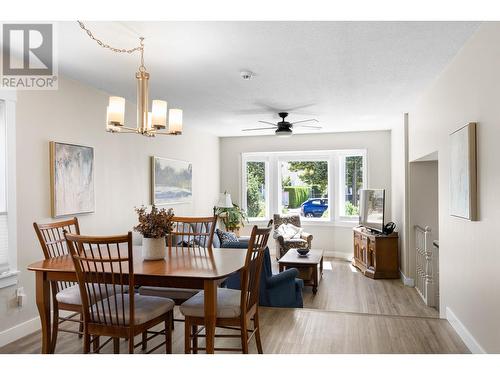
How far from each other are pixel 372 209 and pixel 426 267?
201 centimetres

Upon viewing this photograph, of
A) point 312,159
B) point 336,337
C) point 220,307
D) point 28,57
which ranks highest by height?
point 28,57

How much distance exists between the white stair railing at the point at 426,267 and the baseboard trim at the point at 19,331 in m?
4.38

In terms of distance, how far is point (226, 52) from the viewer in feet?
10.7

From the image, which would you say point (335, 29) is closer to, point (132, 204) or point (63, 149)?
point (63, 149)

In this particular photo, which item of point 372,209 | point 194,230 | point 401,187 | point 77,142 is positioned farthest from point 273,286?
point 372,209

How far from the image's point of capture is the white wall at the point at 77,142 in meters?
3.40

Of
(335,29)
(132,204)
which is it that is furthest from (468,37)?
(132,204)

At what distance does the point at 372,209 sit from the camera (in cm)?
680

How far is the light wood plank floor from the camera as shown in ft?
10.0

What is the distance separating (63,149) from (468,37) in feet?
12.2

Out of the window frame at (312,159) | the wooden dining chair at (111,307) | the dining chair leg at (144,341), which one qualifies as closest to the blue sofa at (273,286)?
the dining chair leg at (144,341)

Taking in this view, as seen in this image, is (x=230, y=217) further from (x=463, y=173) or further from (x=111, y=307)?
(x=111, y=307)

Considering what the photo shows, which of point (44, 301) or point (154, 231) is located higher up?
point (154, 231)
